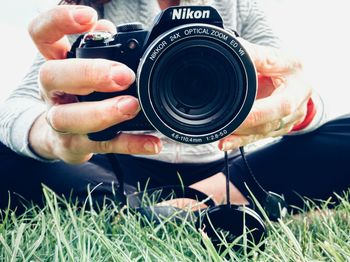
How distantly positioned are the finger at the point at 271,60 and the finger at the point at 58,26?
0.72 feet

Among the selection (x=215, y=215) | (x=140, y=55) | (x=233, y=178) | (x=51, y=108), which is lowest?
(x=233, y=178)

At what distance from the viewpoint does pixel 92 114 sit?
801mm

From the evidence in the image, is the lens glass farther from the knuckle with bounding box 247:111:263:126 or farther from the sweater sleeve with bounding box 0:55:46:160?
the sweater sleeve with bounding box 0:55:46:160

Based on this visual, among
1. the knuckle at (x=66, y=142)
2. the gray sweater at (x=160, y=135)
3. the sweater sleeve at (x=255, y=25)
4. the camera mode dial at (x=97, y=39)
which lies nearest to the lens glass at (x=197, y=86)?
the camera mode dial at (x=97, y=39)

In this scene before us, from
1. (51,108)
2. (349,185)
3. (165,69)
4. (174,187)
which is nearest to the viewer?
(165,69)

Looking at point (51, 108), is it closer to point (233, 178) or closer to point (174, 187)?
point (174, 187)

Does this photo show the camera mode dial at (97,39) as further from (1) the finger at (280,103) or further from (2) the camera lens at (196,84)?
(1) the finger at (280,103)

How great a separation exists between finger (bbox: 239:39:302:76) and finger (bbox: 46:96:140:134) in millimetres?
178

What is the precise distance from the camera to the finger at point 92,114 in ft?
2.57

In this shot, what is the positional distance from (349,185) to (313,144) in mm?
115

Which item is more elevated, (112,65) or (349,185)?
(112,65)

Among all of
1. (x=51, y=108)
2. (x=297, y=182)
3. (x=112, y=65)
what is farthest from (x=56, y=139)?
(x=297, y=182)

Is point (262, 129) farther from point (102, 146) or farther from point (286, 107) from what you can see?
point (102, 146)

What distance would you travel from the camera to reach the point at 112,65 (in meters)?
0.78
